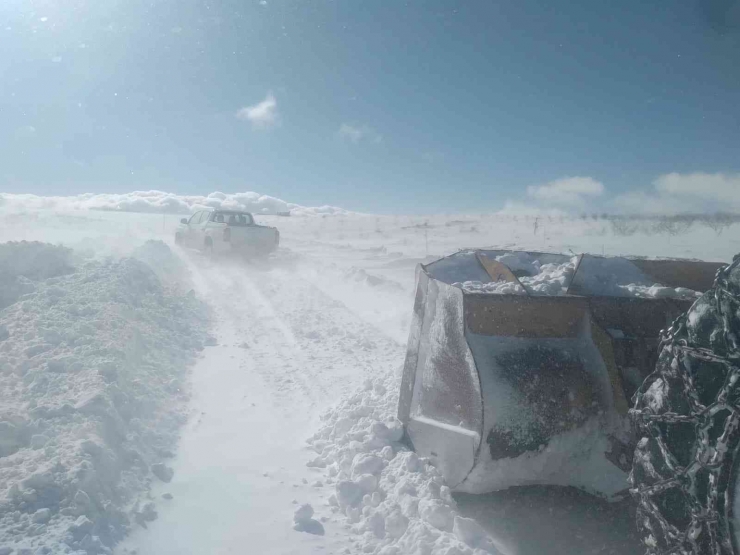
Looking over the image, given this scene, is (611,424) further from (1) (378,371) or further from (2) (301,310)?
(2) (301,310)

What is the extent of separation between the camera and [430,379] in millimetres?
3682

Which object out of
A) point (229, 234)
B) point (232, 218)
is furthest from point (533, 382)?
point (232, 218)

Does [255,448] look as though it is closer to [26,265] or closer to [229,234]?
[26,265]

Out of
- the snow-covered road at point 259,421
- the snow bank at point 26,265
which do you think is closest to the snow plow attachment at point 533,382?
the snow-covered road at point 259,421

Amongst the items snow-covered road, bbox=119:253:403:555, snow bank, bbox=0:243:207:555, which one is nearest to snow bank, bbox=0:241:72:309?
snow bank, bbox=0:243:207:555

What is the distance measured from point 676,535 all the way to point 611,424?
1.17m

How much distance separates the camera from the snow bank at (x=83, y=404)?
301 centimetres

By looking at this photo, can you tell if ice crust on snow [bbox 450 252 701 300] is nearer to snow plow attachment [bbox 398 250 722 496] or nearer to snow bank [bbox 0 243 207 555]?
snow plow attachment [bbox 398 250 722 496]

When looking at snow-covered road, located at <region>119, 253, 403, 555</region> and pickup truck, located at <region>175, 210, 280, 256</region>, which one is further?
pickup truck, located at <region>175, 210, 280, 256</region>

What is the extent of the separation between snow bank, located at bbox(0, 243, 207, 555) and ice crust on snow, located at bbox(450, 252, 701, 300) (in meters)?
2.65

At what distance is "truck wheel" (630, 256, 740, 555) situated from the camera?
5.91 ft

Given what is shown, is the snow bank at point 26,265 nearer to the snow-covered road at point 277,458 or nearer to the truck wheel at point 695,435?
the snow-covered road at point 277,458

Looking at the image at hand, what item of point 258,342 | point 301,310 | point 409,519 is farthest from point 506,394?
point 301,310

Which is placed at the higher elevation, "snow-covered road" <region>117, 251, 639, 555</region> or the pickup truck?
the pickup truck
